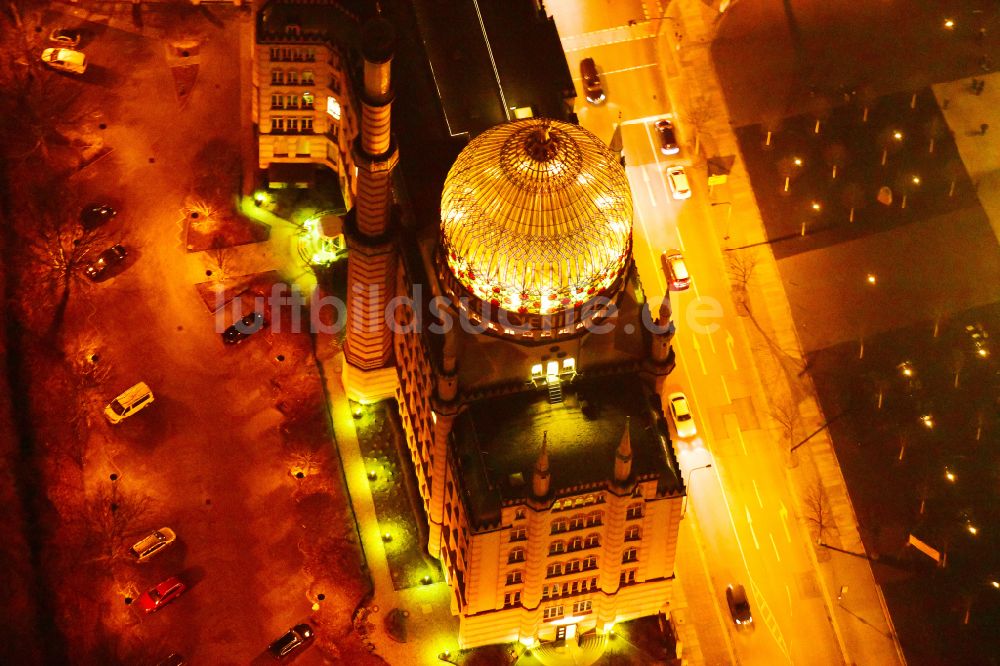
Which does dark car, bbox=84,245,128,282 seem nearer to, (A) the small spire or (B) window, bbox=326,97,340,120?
(B) window, bbox=326,97,340,120

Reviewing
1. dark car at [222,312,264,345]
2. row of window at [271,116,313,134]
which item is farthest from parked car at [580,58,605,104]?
dark car at [222,312,264,345]

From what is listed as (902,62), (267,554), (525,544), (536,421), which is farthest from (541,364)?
(902,62)

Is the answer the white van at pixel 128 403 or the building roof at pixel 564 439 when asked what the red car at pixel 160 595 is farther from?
the building roof at pixel 564 439

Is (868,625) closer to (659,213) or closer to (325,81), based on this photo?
(659,213)

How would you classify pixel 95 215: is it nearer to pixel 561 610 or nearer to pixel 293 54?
pixel 293 54

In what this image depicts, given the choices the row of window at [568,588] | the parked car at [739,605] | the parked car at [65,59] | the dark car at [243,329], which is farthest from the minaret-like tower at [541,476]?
the parked car at [65,59]
